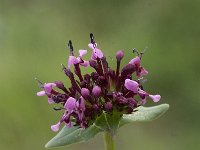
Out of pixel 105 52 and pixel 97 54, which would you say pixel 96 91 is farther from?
pixel 105 52

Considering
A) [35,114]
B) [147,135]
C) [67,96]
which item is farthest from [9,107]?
[67,96]

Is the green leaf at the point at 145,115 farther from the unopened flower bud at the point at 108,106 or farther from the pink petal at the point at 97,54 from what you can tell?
the pink petal at the point at 97,54

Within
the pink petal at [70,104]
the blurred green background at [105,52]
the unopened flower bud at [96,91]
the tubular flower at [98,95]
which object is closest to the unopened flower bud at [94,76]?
the tubular flower at [98,95]

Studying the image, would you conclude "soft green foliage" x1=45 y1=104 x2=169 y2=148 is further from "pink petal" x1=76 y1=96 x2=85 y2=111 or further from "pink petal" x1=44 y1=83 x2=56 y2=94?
"pink petal" x1=44 y1=83 x2=56 y2=94

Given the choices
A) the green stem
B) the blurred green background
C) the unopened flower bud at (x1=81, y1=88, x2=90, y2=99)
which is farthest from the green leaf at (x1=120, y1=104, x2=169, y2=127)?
the blurred green background

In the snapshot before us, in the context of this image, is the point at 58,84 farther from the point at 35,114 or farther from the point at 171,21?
the point at 171,21

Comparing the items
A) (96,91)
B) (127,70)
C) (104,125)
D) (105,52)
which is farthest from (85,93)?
(105,52)
